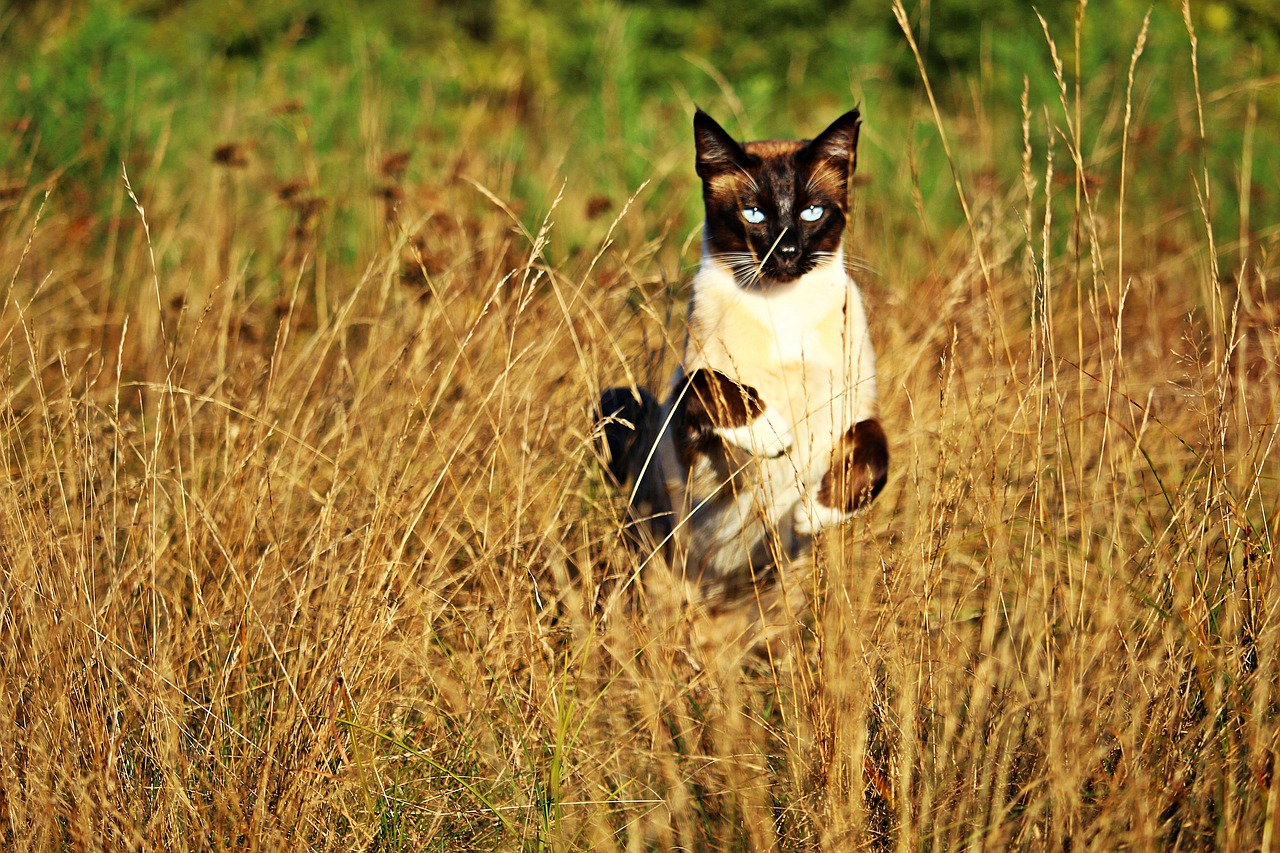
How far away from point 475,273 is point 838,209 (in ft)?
4.51

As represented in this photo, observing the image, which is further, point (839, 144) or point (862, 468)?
point (839, 144)

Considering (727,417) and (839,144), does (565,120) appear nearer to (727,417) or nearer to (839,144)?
(839,144)

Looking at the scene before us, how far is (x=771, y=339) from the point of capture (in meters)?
2.69

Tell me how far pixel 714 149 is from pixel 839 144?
0.31 meters

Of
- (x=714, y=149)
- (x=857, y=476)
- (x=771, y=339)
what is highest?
(x=714, y=149)

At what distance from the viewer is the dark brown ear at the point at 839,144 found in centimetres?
265

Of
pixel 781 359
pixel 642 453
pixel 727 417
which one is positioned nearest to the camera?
pixel 727 417

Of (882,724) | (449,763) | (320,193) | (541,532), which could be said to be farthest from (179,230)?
(882,724)

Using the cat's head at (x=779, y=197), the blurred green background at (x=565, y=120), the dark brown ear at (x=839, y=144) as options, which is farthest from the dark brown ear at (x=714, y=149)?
the blurred green background at (x=565, y=120)

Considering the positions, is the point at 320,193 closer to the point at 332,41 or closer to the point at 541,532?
the point at 541,532

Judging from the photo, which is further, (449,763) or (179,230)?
(179,230)

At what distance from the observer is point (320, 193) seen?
4535mm

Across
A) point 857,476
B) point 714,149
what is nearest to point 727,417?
point 857,476

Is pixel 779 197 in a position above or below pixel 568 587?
above
